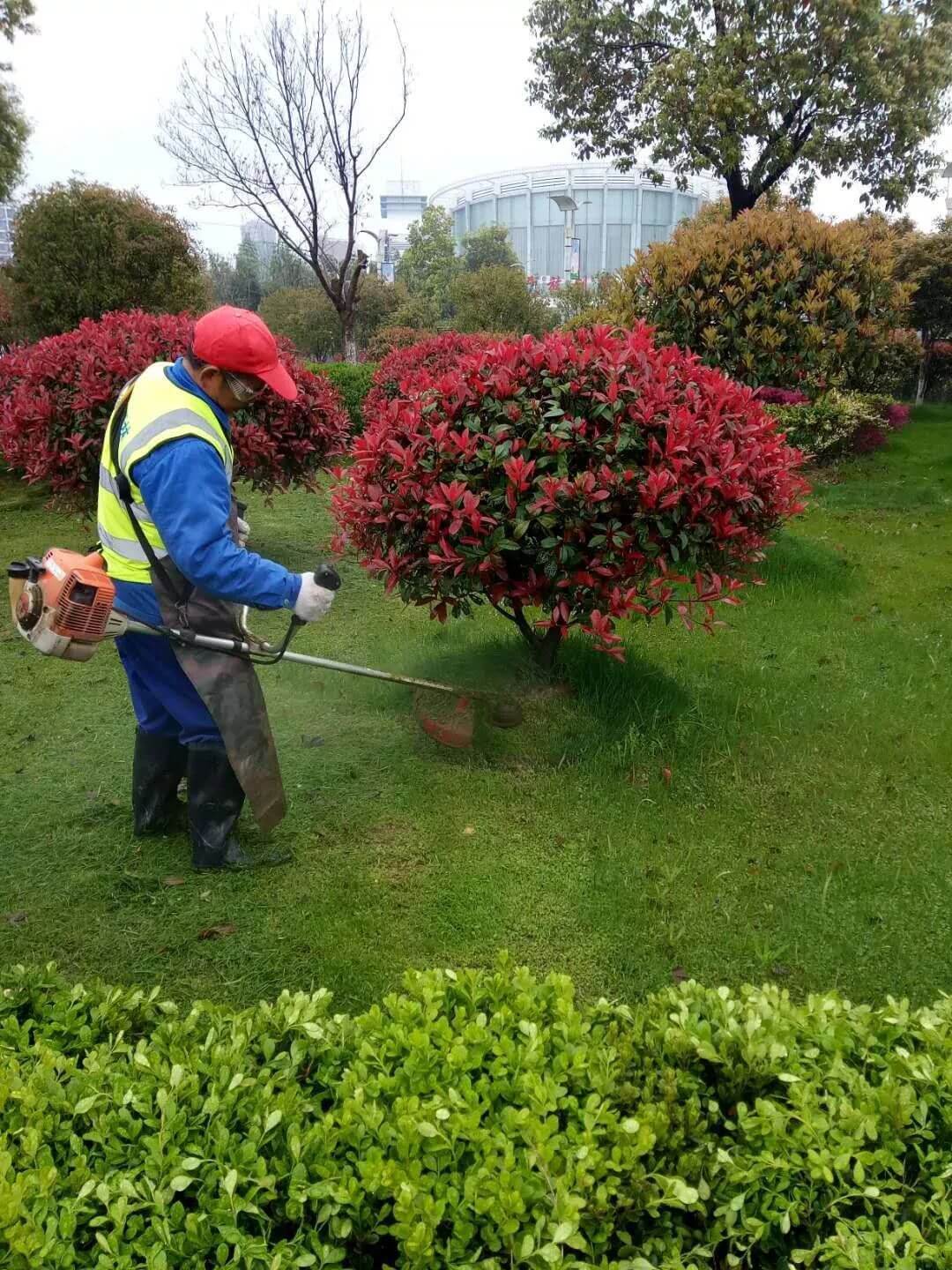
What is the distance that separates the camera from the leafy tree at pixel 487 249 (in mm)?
49875

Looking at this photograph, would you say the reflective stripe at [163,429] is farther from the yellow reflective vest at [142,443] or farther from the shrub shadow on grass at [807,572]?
the shrub shadow on grass at [807,572]

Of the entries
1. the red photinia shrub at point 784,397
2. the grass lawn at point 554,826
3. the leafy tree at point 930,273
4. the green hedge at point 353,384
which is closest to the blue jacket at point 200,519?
the grass lawn at point 554,826

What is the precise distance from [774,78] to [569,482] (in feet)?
41.1

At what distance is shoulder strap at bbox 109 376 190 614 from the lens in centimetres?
273

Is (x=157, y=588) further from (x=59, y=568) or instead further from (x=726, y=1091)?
(x=726, y=1091)

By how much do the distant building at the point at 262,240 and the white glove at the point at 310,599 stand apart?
190 ft

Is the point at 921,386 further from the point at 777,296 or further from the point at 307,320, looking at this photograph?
the point at 307,320

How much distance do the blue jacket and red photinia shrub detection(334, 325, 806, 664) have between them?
1009mm

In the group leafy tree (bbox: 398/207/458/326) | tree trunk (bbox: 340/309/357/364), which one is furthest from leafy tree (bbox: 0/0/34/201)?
leafy tree (bbox: 398/207/458/326)

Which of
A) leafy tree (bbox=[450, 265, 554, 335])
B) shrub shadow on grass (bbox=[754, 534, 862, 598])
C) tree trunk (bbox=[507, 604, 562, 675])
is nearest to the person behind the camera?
tree trunk (bbox=[507, 604, 562, 675])

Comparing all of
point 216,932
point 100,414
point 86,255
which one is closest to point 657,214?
point 86,255

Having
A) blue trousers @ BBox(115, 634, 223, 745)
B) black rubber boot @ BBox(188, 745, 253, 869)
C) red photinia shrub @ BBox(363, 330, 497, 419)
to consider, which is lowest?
black rubber boot @ BBox(188, 745, 253, 869)

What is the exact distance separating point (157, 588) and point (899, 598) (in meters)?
5.09

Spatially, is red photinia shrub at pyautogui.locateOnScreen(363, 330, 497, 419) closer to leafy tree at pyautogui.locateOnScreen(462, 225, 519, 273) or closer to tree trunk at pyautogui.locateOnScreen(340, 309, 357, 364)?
tree trunk at pyautogui.locateOnScreen(340, 309, 357, 364)
